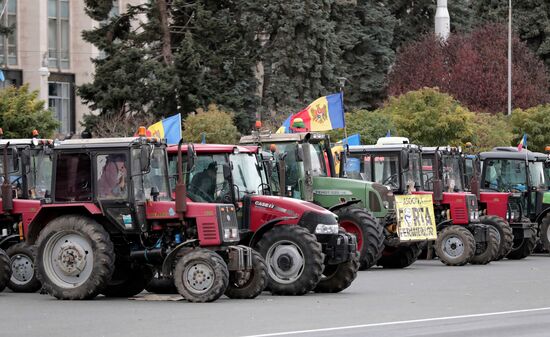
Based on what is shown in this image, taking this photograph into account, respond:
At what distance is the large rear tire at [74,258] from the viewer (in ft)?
68.7

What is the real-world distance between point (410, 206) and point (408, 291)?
7.19 m

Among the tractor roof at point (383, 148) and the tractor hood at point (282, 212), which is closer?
the tractor hood at point (282, 212)

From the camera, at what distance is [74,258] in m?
21.1

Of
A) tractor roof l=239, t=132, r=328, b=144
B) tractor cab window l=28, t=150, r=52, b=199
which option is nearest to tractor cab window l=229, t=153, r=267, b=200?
tractor cab window l=28, t=150, r=52, b=199

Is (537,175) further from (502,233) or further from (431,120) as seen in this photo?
(431,120)

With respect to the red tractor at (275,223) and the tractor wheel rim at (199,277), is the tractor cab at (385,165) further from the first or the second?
the tractor wheel rim at (199,277)

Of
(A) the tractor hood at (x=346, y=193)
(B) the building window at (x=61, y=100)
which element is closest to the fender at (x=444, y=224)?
(A) the tractor hood at (x=346, y=193)

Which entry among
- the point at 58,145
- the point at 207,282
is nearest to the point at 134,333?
the point at 207,282

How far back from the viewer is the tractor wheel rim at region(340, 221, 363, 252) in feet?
90.2

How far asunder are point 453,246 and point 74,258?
42.0 feet

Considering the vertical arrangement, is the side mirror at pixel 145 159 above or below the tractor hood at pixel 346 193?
above

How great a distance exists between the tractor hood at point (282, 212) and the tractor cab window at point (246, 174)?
Answer: 0.88 ft

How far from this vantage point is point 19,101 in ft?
149

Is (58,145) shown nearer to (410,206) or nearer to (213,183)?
(213,183)
